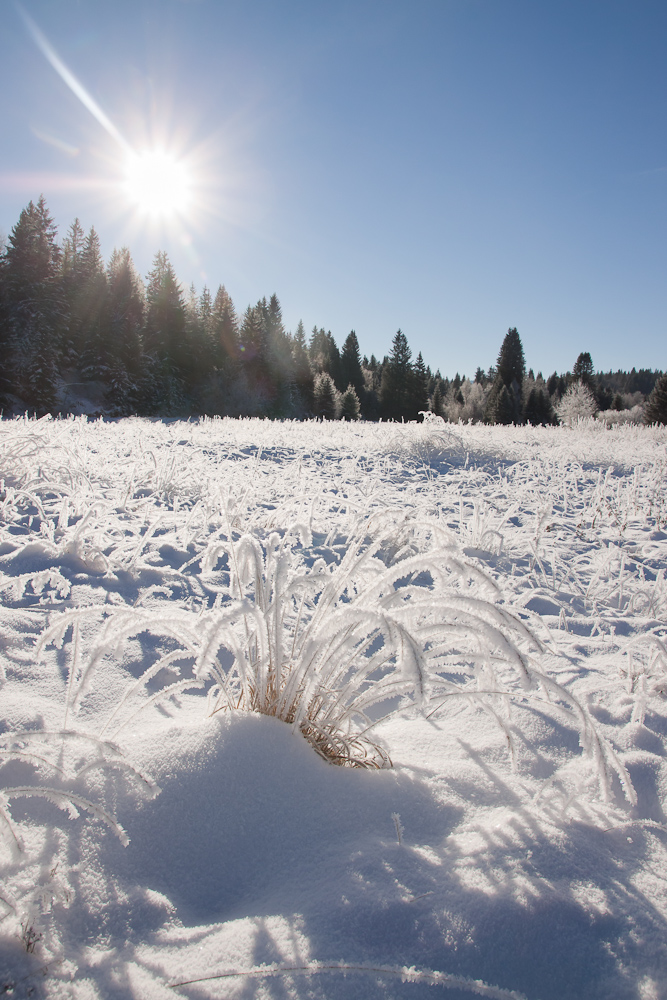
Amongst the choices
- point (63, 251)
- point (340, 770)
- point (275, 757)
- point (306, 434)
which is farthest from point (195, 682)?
point (63, 251)

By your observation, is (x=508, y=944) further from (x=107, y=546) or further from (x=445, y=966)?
(x=107, y=546)

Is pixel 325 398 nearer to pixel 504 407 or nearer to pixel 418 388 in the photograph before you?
pixel 418 388

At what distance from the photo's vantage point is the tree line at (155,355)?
28.5m

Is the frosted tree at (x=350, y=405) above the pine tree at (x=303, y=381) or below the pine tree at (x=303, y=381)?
below

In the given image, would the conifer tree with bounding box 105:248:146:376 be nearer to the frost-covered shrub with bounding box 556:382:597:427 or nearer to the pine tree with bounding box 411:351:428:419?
the pine tree with bounding box 411:351:428:419

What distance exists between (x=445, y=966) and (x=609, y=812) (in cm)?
63

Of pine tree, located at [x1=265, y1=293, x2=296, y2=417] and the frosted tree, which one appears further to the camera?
pine tree, located at [x1=265, y1=293, x2=296, y2=417]

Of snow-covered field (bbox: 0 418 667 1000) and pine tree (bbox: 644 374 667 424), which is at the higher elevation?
pine tree (bbox: 644 374 667 424)

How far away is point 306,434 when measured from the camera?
9.50 metres

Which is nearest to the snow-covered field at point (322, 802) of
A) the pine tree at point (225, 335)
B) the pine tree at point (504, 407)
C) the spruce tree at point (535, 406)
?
the pine tree at point (225, 335)

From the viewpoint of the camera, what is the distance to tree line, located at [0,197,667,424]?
1121 inches

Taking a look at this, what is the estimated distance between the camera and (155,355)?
36156mm

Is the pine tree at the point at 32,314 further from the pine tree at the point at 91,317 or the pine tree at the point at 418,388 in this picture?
the pine tree at the point at 418,388

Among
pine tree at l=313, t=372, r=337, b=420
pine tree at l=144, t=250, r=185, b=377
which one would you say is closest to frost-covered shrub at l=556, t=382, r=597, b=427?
pine tree at l=313, t=372, r=337, b=420
